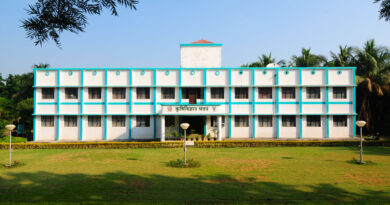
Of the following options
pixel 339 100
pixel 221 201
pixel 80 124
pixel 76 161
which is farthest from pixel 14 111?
pixel 339 100

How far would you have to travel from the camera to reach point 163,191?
8.59 metres

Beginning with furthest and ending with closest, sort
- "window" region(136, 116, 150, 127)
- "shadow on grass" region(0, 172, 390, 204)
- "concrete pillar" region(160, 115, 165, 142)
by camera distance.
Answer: "window" region(136, 116, 150, 127) → "concrete pillar" region(160, 115, 165, 142) → "shadow on grass" region(0, 172, 390, 204)

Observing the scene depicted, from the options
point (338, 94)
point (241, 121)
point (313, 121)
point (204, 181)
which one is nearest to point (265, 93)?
point (241, 121)

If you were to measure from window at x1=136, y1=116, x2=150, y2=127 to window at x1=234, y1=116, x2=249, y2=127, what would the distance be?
894 cm

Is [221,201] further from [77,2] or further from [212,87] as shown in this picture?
[212,87]

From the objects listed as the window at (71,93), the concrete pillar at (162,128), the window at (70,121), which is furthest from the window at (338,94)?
the window at (70,121)

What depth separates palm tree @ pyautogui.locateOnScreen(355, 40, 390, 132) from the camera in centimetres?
2794

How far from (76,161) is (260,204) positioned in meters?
11.3

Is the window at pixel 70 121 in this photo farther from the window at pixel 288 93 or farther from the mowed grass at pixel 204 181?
the window at pixel 288 93

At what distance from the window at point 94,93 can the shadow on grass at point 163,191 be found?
15292mm

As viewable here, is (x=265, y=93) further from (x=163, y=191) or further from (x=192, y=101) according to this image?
(x=163, y=191)

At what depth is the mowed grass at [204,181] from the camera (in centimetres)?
796

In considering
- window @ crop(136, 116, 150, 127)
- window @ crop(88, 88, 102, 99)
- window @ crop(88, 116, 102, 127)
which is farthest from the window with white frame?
window @ crop(88, 88, 102, 99)

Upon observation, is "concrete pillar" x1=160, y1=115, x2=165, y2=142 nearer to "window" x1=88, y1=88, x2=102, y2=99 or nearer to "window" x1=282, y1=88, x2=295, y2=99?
"window" x1=88, y1=88, x2=102, y2=99
